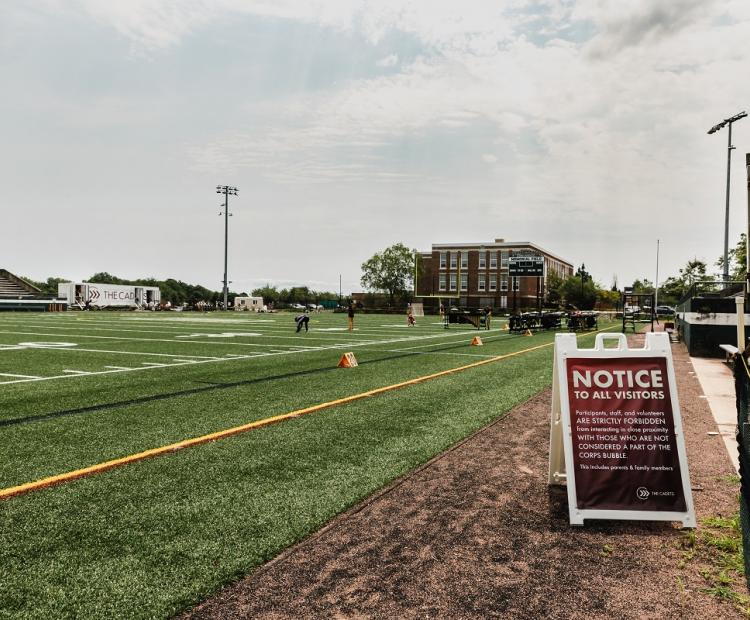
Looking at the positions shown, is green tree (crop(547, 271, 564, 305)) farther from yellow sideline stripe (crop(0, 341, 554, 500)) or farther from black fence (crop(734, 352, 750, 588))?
black fence (crop(734, 352, 750, 588))

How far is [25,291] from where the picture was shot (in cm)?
9112

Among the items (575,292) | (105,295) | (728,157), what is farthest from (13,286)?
(728,157)

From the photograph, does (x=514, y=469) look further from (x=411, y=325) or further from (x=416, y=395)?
(x=411, y=325)

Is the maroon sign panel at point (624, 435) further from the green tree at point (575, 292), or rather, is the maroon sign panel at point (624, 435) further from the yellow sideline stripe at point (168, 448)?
the green tree at point (575, 292)

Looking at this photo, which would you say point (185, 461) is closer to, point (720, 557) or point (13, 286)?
point (720, 557)

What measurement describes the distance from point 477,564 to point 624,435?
1485mm

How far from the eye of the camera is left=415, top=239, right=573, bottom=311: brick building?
9712cm

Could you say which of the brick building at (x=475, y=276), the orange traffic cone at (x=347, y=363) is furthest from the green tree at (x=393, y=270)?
the orange traffic cone at (x=347, y=363)

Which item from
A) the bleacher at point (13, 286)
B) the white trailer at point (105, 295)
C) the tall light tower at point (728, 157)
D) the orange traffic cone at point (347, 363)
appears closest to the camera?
the orange traffic cone at point (347, 363)

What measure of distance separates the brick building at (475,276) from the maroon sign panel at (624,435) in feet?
301

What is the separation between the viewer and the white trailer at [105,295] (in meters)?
72.2

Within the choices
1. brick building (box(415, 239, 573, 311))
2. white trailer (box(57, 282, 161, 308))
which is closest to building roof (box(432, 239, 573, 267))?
brick building (box(415, 239, 573, 311))

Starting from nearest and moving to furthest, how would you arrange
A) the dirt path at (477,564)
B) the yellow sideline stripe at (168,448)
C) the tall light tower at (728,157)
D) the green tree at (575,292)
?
the dirt path at (477,564), the yellow sideline stripe at (168,448), the tall light tower at (728,157), the green tree at (575,292)

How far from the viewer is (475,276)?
101 meters
